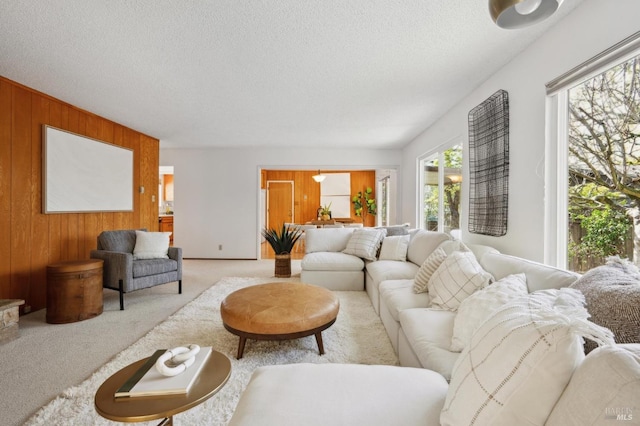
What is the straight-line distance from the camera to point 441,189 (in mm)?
4352

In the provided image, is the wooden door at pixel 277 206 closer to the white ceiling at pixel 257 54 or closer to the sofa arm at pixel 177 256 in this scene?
the white ceiling at pixel 257 54

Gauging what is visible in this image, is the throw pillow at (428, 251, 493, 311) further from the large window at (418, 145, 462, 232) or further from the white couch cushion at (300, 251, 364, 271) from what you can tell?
the large window at (418, 145, 462, 232)

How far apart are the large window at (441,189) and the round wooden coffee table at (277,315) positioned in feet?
8.09

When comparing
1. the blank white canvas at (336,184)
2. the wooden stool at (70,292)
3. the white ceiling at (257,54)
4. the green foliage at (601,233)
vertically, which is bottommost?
the wooden stool at (70,292)

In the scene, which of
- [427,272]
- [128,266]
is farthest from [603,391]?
[128,266]

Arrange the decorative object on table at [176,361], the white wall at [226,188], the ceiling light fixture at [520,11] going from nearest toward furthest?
the ceiling light fixture at [520,11] → the decorative object on table at [176,361] → the white wall at [226,188]

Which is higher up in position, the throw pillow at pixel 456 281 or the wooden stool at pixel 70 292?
the throw pillow at pixel 456 281

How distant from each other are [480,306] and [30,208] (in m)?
4.33

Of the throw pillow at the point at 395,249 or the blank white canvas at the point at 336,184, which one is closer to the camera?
the throw pillow at the point at 395,249

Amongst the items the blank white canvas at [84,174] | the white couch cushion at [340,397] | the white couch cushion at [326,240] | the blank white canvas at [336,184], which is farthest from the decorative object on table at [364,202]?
the white couch cushion at [340,397]

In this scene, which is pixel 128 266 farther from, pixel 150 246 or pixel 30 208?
pixel 30 208

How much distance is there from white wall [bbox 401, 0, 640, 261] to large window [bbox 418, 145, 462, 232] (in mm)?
1023

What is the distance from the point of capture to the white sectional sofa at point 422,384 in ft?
1.91

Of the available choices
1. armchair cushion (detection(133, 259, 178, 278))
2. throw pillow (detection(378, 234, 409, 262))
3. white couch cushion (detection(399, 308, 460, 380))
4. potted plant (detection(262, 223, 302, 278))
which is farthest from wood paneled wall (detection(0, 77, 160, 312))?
throw pillow (detection(378, 234, 409, 262))
